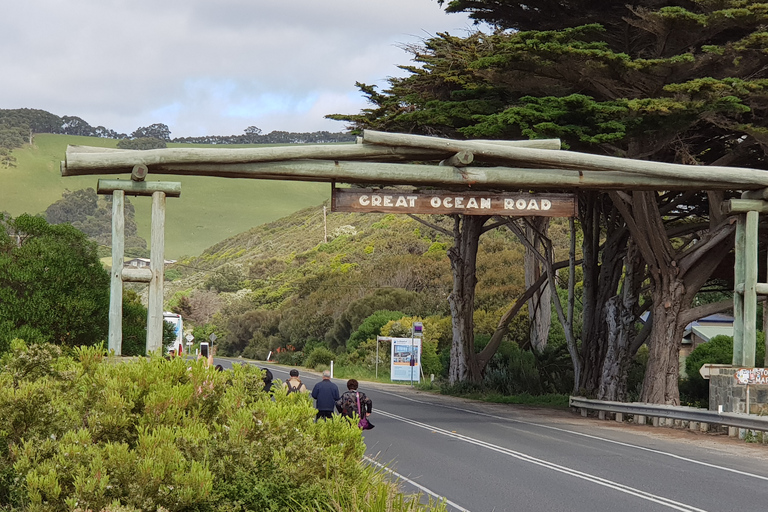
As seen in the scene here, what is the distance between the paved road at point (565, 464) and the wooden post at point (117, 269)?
4511mm

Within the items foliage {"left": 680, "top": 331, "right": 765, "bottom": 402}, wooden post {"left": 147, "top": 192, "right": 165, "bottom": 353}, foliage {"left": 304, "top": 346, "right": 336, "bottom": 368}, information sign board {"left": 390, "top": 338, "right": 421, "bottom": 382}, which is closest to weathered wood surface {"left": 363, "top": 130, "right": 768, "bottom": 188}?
wooden post {"left": 147, "top": 192, "right": 165, "bottom": 353}

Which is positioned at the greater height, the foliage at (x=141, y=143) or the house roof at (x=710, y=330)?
the foliage at (x=141, y=143)

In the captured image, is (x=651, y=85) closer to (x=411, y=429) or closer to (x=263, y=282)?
(x=411, y=429)

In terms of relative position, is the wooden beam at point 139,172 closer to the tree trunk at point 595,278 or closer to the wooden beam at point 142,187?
the wooden beam at point 142,187

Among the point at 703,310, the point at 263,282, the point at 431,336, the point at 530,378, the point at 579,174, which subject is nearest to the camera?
the point at 579,174

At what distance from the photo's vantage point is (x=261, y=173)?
55.8 feet

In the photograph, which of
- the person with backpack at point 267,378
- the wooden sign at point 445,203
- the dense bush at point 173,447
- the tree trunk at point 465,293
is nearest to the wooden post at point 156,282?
the person with backpack at point 267,378

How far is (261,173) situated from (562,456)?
23.0 feet

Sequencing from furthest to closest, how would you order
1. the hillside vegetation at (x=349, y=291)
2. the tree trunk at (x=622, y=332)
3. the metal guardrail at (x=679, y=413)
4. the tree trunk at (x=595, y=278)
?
the hillside vegetation at (x=349, y=291), the tree trunk at (x=595, y=278), the tree trunk at (x=622, y=332), the metal guardrail at (x=679, y=413)

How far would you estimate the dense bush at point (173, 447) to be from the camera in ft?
25.1

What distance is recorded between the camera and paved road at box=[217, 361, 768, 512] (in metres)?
12.0

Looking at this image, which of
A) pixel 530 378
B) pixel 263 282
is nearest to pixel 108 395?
pixel 530 378

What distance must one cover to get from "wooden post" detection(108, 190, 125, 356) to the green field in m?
127

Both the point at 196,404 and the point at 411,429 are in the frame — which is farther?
the point at 411,429
